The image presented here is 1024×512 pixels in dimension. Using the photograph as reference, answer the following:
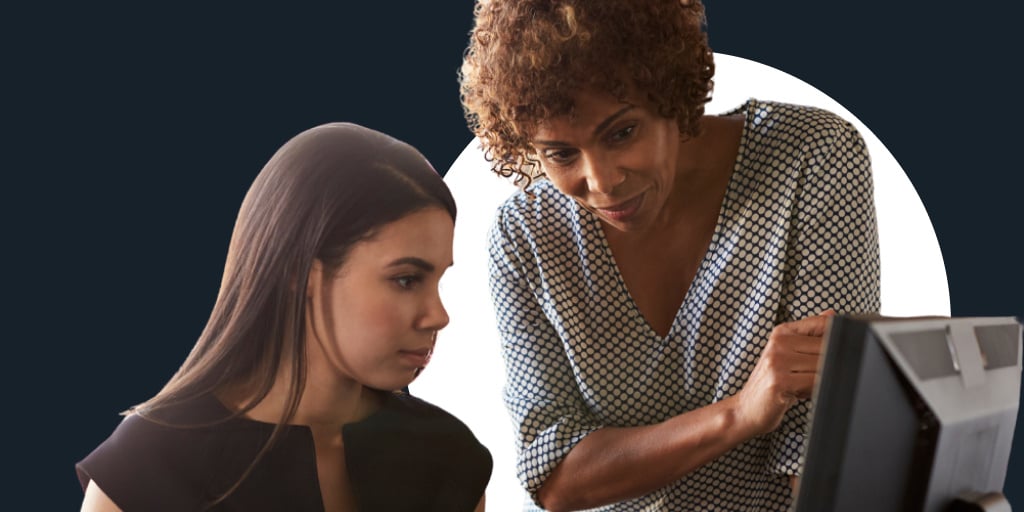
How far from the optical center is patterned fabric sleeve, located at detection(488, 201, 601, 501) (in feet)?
7.35

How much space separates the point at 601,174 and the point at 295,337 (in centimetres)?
60

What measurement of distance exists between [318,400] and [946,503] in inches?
33.7

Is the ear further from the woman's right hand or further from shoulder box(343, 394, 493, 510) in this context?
the woman's right hand

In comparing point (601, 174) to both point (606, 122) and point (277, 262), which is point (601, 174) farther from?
point (277, 262)

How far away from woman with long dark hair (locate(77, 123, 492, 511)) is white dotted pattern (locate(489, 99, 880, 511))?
0.61m

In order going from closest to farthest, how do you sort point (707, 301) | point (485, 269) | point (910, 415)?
point (910, 415) → point (707, 301) → point (485, 269)

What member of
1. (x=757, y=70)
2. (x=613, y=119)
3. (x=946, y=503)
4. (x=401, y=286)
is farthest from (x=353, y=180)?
(x=757, y=70)

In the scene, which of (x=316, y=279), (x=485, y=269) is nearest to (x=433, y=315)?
(x=316, y=279)

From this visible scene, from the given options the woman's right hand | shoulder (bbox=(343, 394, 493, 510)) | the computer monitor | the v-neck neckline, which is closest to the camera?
the computer monitor

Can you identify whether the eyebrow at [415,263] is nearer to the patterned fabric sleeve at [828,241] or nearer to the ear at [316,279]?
the ear at [316,279]

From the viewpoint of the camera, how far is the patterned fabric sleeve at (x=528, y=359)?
2240 millimetres

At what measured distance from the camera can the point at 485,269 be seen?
2.89 meters

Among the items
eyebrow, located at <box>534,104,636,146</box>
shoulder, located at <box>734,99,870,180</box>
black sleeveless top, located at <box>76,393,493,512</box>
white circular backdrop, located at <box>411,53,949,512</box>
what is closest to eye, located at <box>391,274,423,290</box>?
black sleeveless top, located at <box>76,393,493,512</box>

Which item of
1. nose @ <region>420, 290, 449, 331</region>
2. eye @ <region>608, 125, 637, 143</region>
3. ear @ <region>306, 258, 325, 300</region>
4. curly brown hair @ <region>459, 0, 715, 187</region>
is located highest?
curly brown hair @ <region>459, 0, 715, 187</region>
